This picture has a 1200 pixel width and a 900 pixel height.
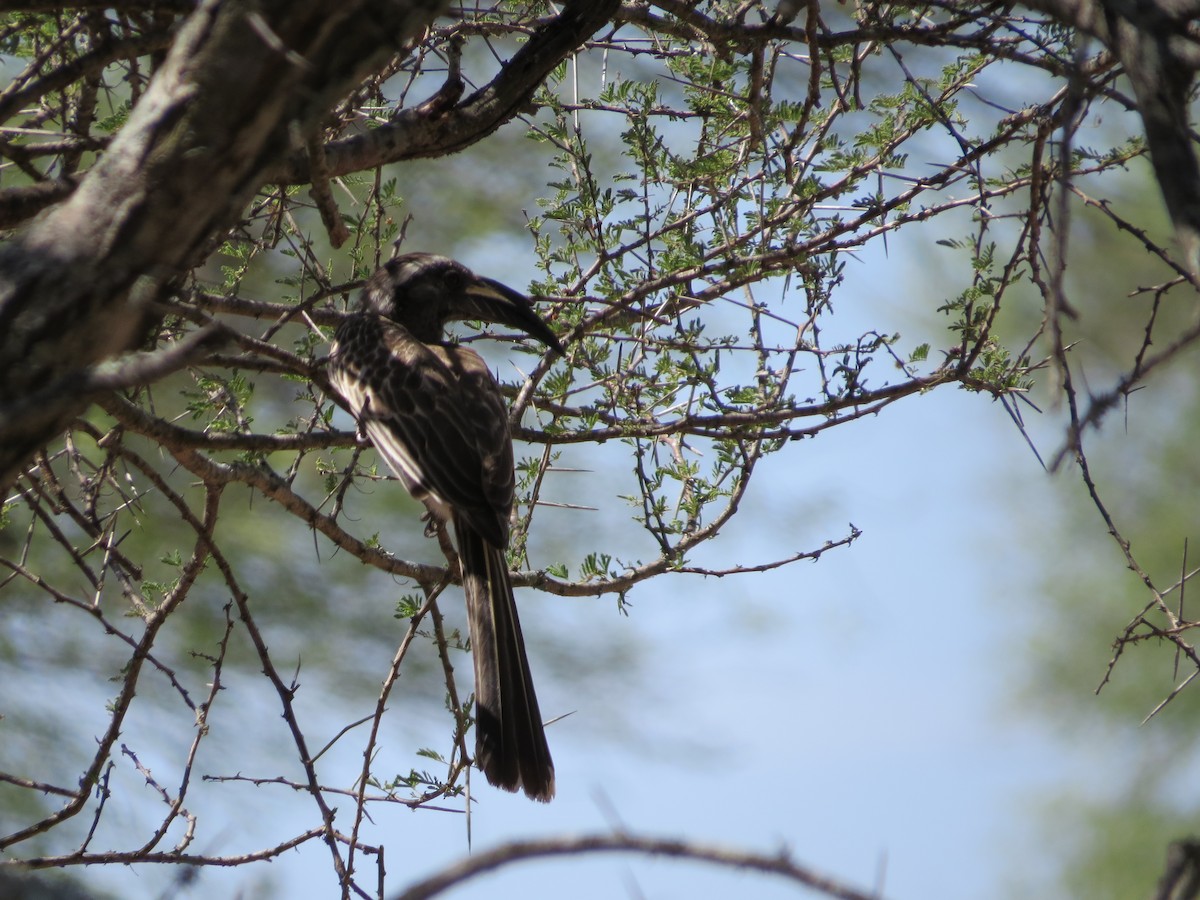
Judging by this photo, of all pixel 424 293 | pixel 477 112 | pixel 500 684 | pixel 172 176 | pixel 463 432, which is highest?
pixel 424 293

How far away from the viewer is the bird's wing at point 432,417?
9.89ft

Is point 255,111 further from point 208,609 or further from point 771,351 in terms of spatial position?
point 208,609

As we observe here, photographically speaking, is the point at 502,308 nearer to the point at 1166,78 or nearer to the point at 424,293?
the point at 424,293

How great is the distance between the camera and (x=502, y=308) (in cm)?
334

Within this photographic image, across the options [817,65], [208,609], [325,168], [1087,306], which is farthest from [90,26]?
[1087,306]

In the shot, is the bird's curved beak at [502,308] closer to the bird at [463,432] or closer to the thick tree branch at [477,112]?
the bird at [463,432]

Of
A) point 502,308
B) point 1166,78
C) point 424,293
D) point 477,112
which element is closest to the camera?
point 1166,78

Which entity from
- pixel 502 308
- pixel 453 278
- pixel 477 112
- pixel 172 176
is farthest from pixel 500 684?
pixel 172 176

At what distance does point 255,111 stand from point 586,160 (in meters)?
1.64

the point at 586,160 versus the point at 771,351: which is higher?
the point at 586,160

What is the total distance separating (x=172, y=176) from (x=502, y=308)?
6.50 ft

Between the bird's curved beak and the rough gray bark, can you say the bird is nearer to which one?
the bird's curved beak

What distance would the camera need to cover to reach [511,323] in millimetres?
3264

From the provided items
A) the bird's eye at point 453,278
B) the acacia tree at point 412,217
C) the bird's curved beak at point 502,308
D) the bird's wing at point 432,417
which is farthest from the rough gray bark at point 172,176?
the bird's eye at point 453,278
